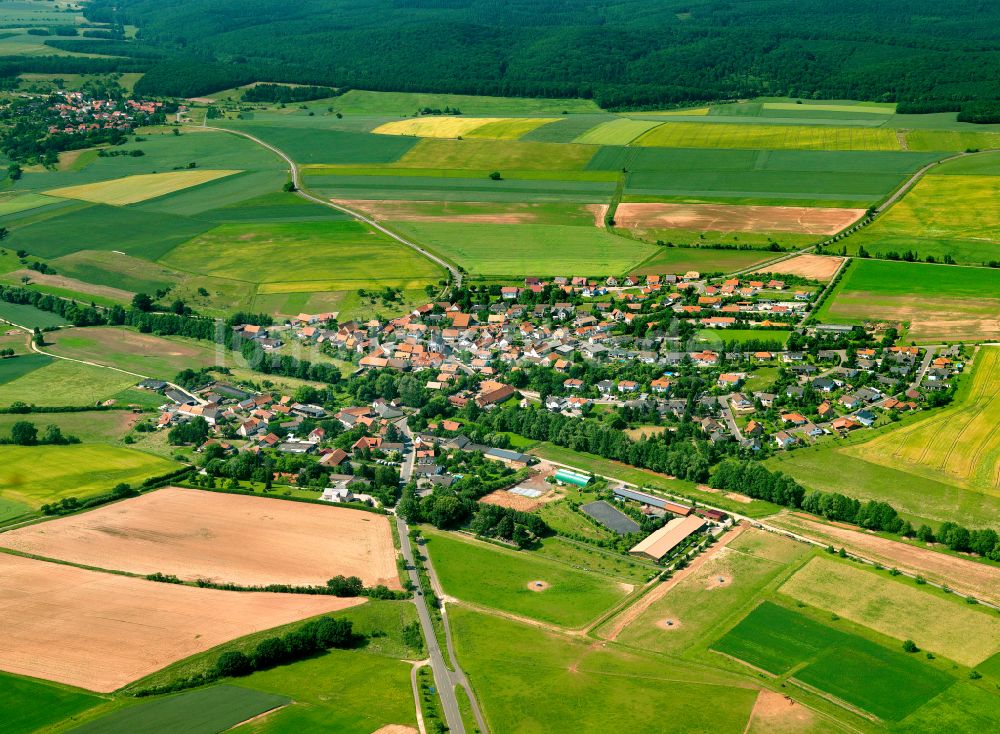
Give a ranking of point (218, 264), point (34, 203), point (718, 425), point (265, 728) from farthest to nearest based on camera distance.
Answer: point (34, 203)
point (218, 264)
point (718, 425)
point (265, 728)

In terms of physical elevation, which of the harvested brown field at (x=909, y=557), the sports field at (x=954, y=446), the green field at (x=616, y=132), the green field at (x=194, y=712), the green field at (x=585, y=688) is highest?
the green field at (x=616, y=132)

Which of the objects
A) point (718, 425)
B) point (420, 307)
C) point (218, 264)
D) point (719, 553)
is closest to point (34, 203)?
point (218, 264)

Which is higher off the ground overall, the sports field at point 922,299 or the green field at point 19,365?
the sports field at point 922,299

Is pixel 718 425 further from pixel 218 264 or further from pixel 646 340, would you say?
pixel 218 264

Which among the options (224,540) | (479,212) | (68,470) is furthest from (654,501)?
(479,212)

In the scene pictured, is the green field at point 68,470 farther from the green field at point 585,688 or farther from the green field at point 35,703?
the green field at point 585,688

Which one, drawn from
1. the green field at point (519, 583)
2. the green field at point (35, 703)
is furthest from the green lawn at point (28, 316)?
the green field at point (35, 703)
